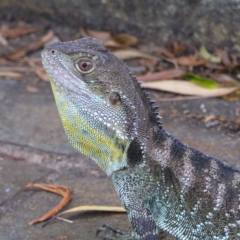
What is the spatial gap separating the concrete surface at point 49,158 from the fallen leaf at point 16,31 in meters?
1.27

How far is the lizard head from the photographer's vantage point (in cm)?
399

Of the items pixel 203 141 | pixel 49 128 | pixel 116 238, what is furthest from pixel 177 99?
pixel 116 238

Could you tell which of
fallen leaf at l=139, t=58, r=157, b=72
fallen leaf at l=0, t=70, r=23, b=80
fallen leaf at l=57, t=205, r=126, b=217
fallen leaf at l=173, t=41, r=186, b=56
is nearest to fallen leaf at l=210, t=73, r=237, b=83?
fallen leaf at l=173, t=41, r=186, b=56

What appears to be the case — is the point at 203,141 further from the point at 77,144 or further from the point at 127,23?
the point at 127,23

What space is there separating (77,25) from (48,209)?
3783mm

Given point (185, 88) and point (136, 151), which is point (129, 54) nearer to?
point (185, 88)

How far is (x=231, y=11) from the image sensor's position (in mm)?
6754

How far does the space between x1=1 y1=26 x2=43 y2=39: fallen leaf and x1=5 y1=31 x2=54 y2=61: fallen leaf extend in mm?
295

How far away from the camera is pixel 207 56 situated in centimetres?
699

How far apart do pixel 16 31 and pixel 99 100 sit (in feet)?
14.4

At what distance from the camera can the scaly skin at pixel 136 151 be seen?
4.00m

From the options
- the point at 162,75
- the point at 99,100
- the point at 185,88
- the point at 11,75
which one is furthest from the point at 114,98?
the point at 11,75

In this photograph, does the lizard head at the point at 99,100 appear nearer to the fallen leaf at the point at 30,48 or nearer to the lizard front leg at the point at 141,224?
the lizard front leg at the point at 141,224

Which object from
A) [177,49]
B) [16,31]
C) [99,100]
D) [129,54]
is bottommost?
[16,31]
